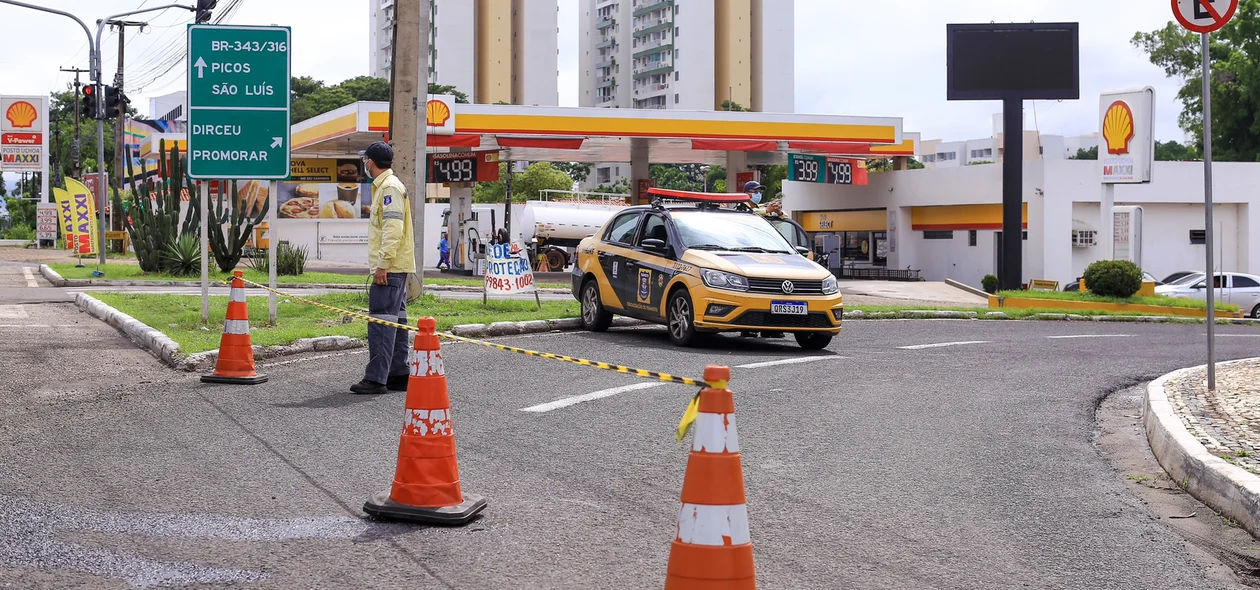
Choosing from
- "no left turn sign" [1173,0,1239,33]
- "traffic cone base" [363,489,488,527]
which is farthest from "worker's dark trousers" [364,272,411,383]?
"no left turn sign" [1173,0,1239,33]

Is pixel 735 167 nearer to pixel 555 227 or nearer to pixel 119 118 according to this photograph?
pixel 555 227

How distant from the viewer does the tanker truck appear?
1708 inches

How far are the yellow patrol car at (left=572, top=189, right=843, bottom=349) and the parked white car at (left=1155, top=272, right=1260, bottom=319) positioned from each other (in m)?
18.8

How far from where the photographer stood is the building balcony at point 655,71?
11162 cm

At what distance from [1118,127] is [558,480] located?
91.5 feet

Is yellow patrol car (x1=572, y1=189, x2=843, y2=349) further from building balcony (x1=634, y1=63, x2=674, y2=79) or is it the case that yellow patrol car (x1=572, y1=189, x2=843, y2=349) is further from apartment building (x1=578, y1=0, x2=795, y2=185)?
building balcony (x1=634, y1=63, x2=674, y2=79)

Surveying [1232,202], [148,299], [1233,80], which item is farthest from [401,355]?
[1233,80]

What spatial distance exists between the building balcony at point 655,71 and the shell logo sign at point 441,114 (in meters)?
80.3

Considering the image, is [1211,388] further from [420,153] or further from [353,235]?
[353,235]

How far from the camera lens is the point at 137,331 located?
43.9ft

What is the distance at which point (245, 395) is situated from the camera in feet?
31.1

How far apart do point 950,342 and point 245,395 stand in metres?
8.77

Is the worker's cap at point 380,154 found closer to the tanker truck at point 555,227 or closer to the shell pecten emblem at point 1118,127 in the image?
the shell pecten emblem at point 1118,127

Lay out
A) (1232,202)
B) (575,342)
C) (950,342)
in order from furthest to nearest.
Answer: (1232,202) → (950,342) → (575,342)
